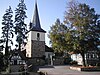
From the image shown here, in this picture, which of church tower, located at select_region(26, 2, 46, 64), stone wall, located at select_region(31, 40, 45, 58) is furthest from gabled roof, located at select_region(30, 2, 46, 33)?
stone wall, located at select_region(31, 40, 45, 58)

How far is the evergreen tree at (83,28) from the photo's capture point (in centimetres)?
3659

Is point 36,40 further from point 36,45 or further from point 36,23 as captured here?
point 36,23

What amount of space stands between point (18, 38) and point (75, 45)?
24.6 meters

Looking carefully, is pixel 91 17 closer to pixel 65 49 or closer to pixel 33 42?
pixel 65 49

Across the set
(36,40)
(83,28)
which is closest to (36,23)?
(36,40)

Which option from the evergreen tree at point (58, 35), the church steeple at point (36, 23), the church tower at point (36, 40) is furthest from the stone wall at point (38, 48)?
the evergreen tree at point (58, 35)

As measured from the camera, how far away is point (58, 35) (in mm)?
Answer: 38812

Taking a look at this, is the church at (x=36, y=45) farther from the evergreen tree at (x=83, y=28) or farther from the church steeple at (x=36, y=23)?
the evergreen tree at (x=83, y=28)

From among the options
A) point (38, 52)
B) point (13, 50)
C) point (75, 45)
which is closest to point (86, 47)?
point (75, 45)

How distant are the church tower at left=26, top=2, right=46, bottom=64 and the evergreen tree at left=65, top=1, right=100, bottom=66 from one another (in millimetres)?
25706

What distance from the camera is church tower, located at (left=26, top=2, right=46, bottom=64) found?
206ft

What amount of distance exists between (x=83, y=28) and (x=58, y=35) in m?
5.31

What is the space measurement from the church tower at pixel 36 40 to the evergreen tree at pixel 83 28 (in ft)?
84.3

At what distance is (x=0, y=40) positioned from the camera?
52.5 metres
